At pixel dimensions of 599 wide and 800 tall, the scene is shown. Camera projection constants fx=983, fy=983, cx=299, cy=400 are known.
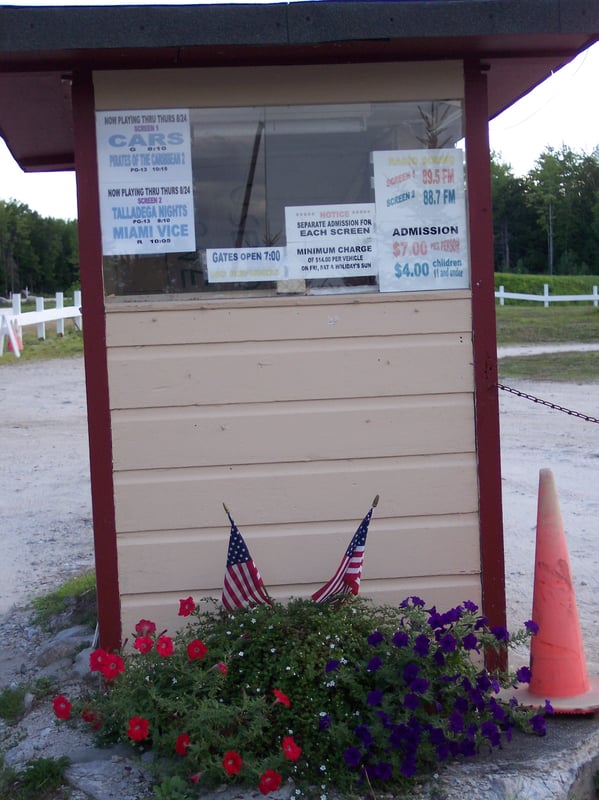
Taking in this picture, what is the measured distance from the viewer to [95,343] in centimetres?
413

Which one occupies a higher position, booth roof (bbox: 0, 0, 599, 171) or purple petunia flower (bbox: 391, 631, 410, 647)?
booth roof (bbox: 0, 0, 599, 171)

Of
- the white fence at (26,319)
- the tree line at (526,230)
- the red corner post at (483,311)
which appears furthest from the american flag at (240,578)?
the tree line at (526,230)

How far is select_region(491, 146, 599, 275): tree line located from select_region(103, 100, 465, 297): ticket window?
6696 centimetres

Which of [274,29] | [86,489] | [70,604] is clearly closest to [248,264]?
[274,29]

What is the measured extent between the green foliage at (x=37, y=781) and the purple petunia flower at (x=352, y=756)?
1013 mm

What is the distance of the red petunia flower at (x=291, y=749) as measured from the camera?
127 inches

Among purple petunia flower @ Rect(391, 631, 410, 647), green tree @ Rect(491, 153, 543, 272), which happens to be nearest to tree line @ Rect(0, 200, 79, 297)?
green tree @ Rect(491, 153, 543, 272)

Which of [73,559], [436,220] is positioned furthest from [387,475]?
[73,559]

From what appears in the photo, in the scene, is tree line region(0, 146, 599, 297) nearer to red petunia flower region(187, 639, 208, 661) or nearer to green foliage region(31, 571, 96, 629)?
green foliage region(31, 571, 96, 629)

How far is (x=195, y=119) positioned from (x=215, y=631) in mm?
2130

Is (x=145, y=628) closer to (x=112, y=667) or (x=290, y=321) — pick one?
(x=112, y=667)

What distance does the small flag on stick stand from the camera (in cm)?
391

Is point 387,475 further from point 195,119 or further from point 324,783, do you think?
point 195,119

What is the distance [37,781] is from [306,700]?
1.02 m
